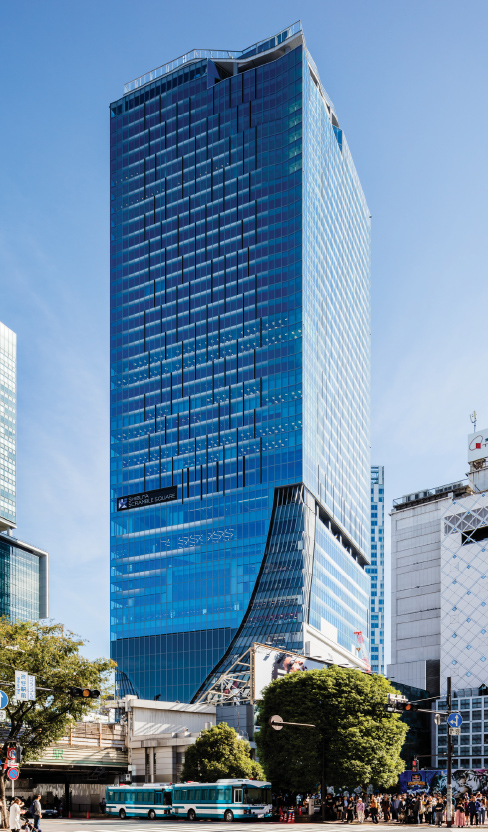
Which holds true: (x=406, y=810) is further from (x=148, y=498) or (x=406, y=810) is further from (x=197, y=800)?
(x=148, y=498)

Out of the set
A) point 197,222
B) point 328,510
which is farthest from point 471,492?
point 197,222

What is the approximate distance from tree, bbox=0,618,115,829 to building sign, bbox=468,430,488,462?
309ft

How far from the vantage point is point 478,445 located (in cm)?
14538


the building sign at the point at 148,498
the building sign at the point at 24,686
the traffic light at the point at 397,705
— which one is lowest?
the traffic light at the point at 397,705

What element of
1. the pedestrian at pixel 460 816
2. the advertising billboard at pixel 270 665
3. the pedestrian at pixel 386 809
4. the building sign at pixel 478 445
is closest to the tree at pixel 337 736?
the pedestrian at pixel 386 809

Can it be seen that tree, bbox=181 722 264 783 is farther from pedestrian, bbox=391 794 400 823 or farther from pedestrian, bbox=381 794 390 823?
pedestrian, bbox=381 794 390 823

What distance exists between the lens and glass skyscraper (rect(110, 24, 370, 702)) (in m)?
150

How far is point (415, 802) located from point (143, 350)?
119184mm

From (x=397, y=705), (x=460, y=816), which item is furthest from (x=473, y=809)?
(x=397, y=705)

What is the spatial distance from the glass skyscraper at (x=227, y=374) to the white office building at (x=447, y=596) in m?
13.7

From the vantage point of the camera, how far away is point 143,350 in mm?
172625

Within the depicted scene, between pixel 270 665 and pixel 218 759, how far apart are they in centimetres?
1772

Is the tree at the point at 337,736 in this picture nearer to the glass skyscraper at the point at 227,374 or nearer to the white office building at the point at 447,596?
the white office building at the point at 447,596

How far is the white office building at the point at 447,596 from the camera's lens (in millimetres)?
125000
